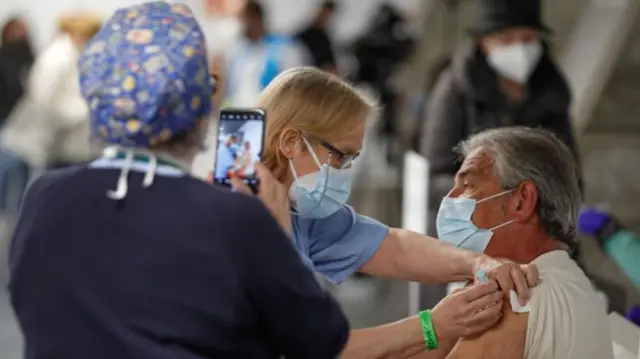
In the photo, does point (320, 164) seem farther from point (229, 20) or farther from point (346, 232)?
point (229, 20)

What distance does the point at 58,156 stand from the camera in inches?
245

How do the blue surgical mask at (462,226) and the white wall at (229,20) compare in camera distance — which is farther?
the white wall at (229,20)

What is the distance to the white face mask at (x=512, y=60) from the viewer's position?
3848mm

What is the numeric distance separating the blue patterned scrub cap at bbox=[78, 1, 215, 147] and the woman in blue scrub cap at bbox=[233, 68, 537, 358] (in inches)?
17.1

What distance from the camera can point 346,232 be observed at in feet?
7.27

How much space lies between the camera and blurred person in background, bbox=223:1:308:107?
592cm

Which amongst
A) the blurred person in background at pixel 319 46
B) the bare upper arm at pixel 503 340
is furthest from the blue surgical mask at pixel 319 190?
the blurred person in background at pixel 319 46

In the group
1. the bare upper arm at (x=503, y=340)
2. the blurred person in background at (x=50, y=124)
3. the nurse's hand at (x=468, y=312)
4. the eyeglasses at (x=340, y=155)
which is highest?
the eyeglasses at (x=340, y=155)

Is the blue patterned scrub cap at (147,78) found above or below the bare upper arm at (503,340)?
above

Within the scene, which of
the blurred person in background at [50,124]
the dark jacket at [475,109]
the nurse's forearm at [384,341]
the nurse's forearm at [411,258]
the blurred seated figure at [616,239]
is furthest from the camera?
the blurred person in background at [50,124]

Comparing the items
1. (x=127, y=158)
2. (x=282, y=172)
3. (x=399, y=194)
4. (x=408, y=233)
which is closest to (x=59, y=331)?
(x=127, y=158)

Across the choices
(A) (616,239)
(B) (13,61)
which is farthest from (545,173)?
(B) (13,61)

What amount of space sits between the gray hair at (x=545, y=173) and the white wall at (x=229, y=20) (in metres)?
4.94

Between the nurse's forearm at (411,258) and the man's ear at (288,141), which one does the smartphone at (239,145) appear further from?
the nurse's forearm at (411,258)
